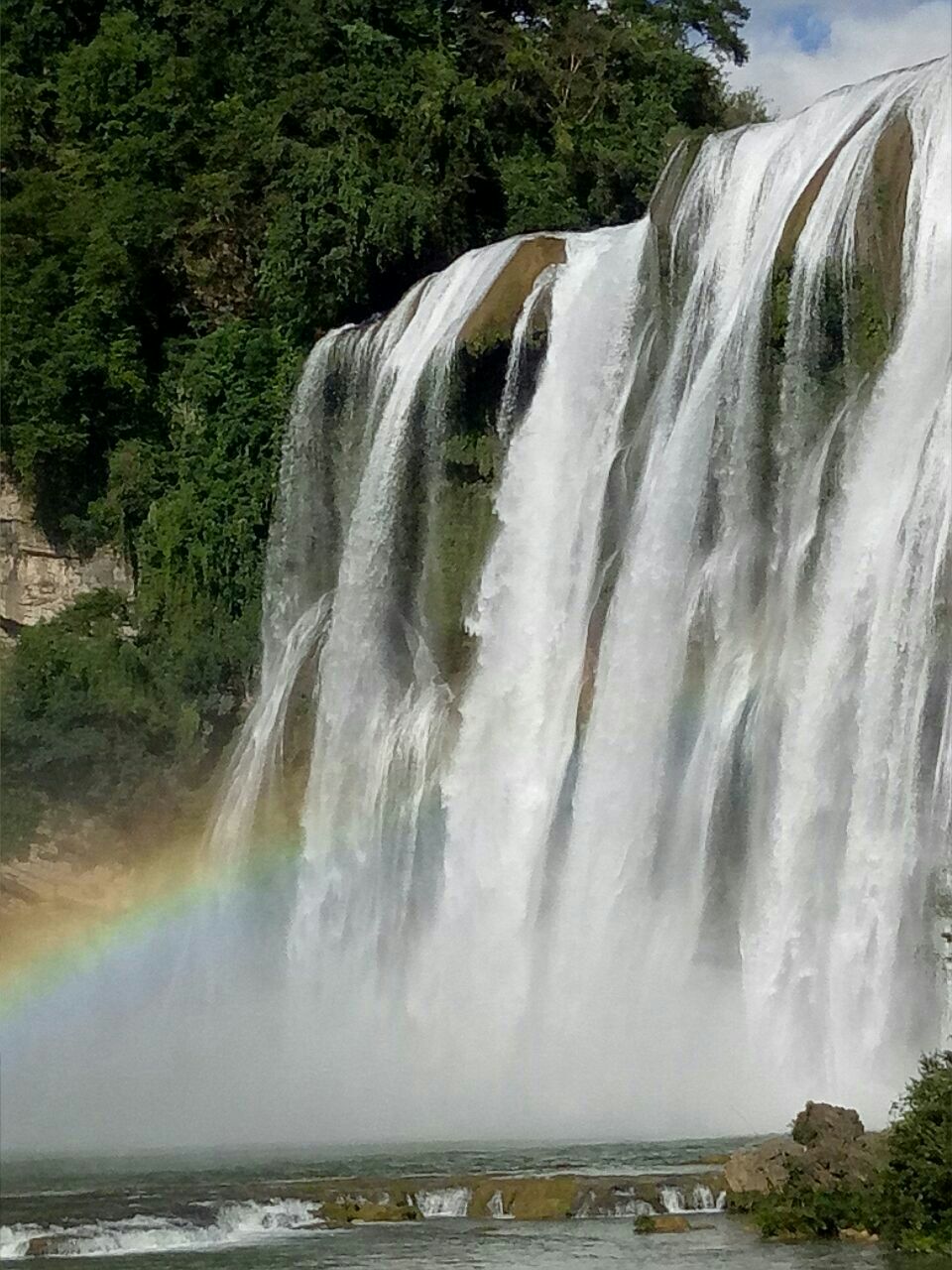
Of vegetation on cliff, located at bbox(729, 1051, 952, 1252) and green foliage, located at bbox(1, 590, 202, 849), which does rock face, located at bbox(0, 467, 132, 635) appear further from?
vegetation on cliff, located at bbox(729, 1051, 952, 1252)

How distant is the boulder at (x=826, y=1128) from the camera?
56.3 ft

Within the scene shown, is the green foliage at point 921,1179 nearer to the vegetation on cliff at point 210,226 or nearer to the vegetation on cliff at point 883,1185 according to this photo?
the vegetation on cliff at point 883,1185

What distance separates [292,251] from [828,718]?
17809 millimetres

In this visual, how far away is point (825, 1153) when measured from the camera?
1719cm

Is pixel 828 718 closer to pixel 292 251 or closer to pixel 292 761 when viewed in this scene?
pixel 292 761

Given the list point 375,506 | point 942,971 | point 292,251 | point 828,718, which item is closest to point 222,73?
point 292,251

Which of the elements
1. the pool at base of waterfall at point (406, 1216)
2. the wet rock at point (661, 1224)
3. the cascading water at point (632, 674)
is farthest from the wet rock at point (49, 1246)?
the cascading water at point (632, 674)

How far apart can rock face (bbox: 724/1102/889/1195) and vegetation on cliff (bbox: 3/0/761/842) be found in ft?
70.9

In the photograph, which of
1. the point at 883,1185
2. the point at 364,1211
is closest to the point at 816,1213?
the point at 883,1185

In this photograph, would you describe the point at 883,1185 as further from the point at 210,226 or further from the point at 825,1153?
the point at 210,226

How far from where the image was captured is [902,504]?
24812 millimetres

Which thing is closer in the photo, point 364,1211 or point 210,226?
point 364,1211

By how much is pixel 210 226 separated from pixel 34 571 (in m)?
6.82

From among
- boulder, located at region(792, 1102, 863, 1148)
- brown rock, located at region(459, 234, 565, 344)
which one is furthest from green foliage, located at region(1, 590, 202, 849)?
boulder, located at region(792, 1102, 863, 1148)
